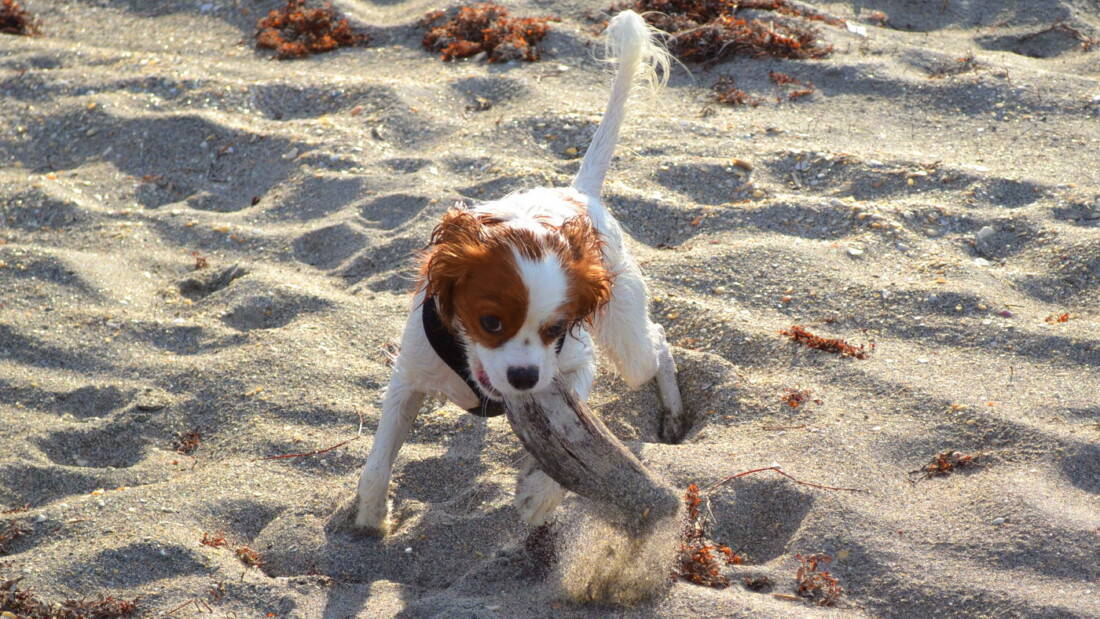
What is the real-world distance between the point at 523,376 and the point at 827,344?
207 cm

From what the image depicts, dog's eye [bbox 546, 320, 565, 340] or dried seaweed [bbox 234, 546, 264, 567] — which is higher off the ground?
dog's eye [bbox 546, 320, 565, 340]

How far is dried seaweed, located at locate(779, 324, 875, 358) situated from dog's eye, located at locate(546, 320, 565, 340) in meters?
1.87

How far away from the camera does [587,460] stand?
3.38 meters

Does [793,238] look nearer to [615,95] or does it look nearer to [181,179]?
[615,95]

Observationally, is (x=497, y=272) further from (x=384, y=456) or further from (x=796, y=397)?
(x=796, y=397)

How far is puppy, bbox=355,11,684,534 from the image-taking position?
11.1ft

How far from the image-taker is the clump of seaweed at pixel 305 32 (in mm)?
7848

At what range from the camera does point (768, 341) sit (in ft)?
16.6

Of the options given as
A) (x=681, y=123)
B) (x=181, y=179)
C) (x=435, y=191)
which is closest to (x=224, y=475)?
(x=435, y=191)

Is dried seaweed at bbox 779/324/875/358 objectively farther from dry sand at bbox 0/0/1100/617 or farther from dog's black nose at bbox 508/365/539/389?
dog's black nose at bbox 508/365/539/389

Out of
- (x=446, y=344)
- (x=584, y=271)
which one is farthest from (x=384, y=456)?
(x=584, y=271)

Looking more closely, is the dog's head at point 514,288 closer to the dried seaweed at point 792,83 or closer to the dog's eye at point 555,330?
the dog's eye at point 555,330

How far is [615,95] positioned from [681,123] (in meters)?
2.05

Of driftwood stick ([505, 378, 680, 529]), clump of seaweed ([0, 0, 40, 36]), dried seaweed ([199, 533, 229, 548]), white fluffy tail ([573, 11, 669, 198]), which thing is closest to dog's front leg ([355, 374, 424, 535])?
dried seaweed ([199, 533, 229, 548])
